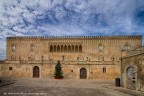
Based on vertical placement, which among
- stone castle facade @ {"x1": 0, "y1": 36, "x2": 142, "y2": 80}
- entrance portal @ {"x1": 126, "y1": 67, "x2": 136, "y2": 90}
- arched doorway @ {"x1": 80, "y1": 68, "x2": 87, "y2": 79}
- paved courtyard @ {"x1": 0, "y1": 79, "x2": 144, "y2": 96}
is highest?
stone castle facade @ {"x1": 0, "y1": 36, "x2": 142, "y2": 80}

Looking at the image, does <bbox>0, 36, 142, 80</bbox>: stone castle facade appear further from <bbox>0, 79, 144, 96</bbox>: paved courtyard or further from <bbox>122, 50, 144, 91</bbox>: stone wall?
<bbox>122, 50, 144, 91</bbox>: stone wall

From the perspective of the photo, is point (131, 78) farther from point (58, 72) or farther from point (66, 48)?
point (66, 48)

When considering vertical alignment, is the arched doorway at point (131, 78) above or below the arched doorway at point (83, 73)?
above

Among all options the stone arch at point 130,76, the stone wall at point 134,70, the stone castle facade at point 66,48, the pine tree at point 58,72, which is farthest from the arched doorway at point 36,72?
the stone arch at point 130,76

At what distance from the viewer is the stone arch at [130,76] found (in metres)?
13.6

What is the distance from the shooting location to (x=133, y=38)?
36.9m

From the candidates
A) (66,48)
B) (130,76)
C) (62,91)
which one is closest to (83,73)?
(66,48)

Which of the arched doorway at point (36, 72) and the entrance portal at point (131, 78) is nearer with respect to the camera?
the entrance portal at point (131, 78)

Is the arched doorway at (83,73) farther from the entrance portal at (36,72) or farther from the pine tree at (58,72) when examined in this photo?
the entrance portal at (36,72)

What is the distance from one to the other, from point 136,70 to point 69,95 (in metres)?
6.34

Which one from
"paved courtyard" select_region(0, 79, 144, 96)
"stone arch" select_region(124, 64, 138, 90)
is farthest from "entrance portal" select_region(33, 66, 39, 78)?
"stone arch" select_region(124, 64, 138, 90)

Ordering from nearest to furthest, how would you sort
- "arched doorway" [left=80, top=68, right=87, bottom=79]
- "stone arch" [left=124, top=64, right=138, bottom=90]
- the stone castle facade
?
1. "stone arch" [left=124, top=64, right=138, bottom=90]
2. "arched doorway" [left=80, top=68, right=87, bottom=79]
3. the stone castle facade

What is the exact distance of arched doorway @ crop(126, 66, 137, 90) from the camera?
45.9ft

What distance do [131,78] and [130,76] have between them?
0.35 metres
